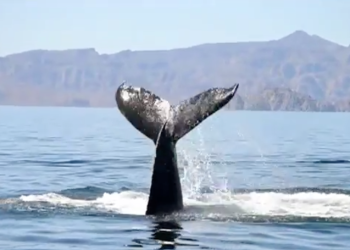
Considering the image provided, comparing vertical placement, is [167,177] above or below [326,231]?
above

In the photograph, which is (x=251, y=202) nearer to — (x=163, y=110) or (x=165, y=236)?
(x=163, y=110)

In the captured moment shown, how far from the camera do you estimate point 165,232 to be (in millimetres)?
11023

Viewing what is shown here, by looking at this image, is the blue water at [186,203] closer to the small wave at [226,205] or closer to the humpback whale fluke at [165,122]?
the small wave at [226,205]

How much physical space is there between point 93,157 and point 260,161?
5326 mm

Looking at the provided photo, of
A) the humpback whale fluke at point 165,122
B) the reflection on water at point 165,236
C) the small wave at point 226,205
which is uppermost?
the humpback whale fluke at point 165,122

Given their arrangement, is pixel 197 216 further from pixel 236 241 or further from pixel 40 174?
pixel 40 174

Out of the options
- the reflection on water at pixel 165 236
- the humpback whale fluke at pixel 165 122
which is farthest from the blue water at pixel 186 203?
the humpback whale fluke at pixel 165 122

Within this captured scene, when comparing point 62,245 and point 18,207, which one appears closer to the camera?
point 62,245

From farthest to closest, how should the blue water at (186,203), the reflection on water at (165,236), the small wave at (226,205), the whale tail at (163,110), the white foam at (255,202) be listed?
1. the white foam at (255,202)
2. the small wave at (226,205)
3. the whale tail at (163,110)
4. the blue water at (186,203)
5. the reflection on water at (165,236)

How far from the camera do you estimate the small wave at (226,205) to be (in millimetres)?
12586

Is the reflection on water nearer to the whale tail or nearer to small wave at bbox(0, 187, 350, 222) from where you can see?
small wave at bbox(0, 187, 350, 222)

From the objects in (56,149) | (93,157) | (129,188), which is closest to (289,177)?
(129,188)

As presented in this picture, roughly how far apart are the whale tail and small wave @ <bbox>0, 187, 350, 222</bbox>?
1315 millimetres

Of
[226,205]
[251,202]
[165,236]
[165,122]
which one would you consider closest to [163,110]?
[165,122]
